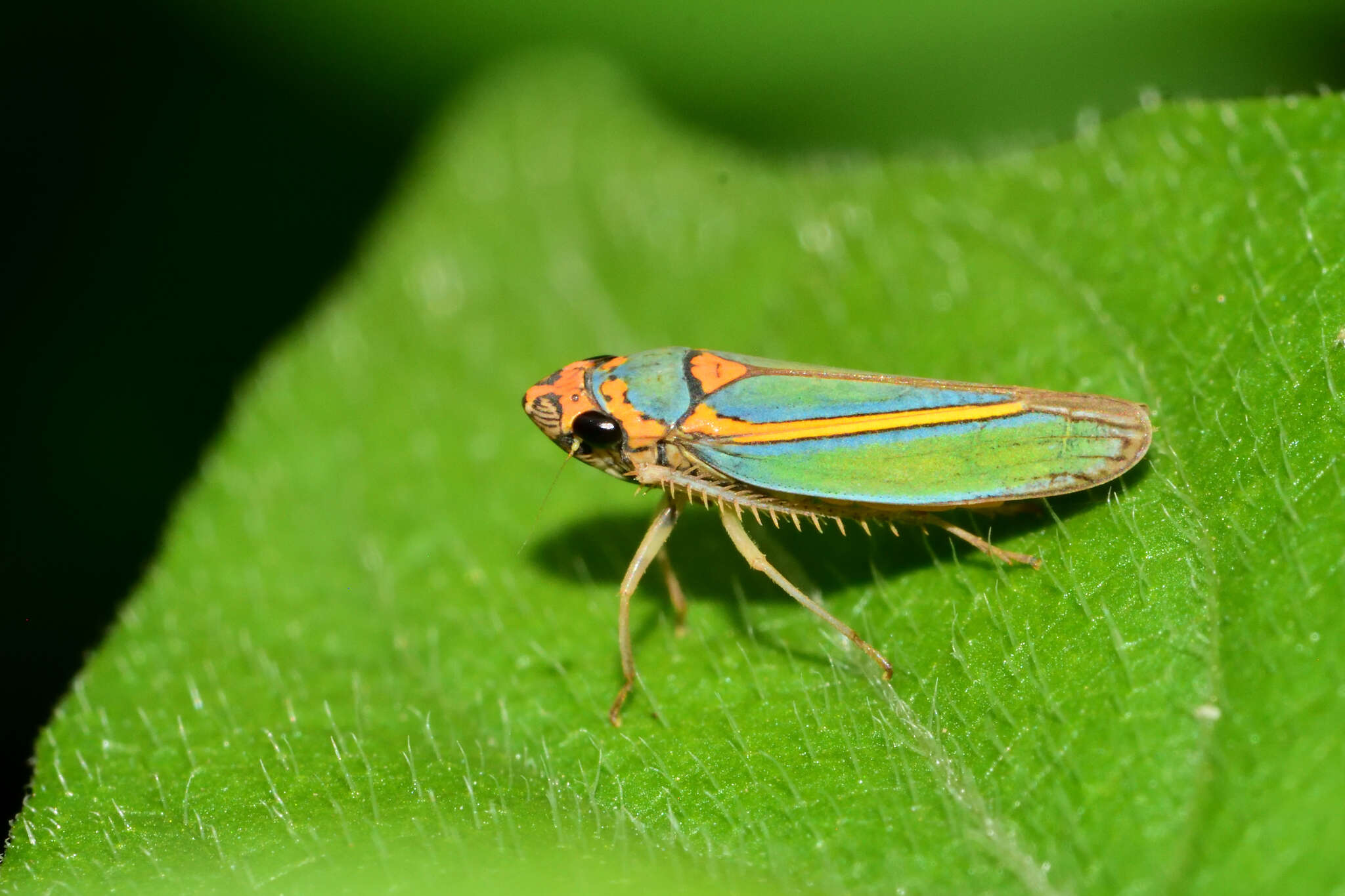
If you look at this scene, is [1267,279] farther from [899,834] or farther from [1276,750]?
[899,834]

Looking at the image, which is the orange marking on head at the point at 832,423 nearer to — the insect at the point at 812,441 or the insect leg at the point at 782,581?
the insect at the point at 812,441

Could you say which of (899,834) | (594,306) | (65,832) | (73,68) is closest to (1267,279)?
(899,834)

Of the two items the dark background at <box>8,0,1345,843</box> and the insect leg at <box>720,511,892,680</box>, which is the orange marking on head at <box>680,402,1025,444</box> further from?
the dark background at <box>8,0,1345,843</box>

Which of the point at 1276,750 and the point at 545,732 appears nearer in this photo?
the point at 1276,750

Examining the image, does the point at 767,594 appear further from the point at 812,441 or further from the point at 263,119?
the point at 263,119

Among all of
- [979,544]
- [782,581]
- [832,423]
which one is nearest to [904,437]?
[832,423]

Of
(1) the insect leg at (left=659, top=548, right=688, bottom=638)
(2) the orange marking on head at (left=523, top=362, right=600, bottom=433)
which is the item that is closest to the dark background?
(2) the orange marking on head at (left=523, top=362, right=600, bottom=433)
